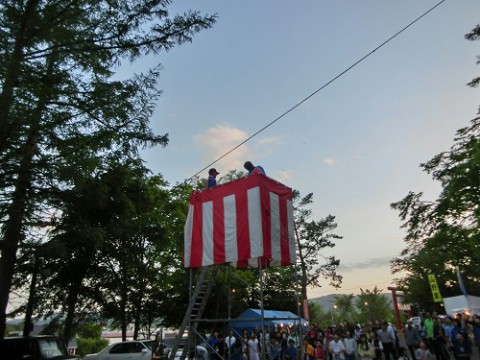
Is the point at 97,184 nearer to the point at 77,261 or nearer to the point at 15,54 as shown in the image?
the point at 15,54

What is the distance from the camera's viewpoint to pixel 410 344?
50.8 feet

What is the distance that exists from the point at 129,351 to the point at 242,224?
11.0 meters

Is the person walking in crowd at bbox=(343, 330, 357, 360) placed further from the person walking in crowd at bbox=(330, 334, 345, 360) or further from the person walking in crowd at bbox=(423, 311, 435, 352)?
the person walking in crowd at bbox=(423, 311, 435, 352)

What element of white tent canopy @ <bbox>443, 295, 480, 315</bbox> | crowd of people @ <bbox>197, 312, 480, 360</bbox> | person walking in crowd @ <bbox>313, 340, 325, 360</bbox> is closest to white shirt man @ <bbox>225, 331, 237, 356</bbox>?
crowd of people @ <bbox>197, 312, 480, 360</bbox>

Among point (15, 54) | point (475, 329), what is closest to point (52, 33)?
point (15, 54)

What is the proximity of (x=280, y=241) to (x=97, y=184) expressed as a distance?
5.45 meters

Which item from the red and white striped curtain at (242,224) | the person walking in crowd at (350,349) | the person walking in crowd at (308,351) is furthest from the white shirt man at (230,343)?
the person walking in crowd at (350,349)

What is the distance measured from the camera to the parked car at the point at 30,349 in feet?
36.4

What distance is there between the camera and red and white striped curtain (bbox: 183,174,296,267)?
9.02m

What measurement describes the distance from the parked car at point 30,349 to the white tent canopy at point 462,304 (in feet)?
97.1

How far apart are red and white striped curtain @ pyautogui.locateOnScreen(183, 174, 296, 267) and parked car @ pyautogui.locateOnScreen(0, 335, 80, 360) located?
5892mm

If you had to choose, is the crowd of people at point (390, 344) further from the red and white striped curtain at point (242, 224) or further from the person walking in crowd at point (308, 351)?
the red and white striped curtain at point (242, 224)

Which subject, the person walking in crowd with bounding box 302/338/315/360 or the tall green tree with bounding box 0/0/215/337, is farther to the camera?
the person walking in crowd with bounding box 302/338/315/360

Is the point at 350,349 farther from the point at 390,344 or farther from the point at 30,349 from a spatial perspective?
the point at 30,349
